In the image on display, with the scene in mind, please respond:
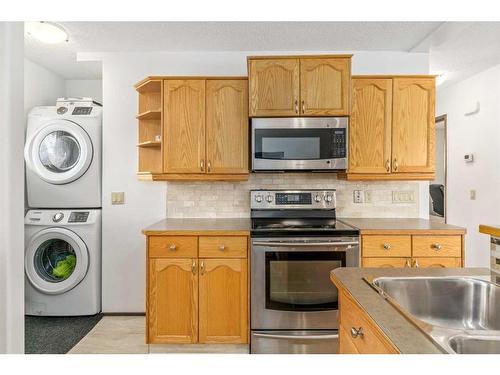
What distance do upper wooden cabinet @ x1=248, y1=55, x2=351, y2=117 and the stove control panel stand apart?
25.9 inches

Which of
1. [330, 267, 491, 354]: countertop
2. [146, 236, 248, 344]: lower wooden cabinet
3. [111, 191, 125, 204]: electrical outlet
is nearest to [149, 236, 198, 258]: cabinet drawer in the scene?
[146, 236, 248, 344]: lower wooden cabinet

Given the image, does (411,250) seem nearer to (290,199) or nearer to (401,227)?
(401,227)

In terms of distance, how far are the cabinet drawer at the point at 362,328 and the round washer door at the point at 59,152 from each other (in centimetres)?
272

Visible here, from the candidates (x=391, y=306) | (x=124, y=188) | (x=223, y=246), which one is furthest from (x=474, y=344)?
(x=124, y=188)

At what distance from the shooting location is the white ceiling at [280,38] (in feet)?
8.79

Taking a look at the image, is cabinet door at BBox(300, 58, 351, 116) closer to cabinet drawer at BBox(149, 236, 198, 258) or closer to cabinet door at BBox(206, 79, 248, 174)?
cabinet door at BBox(206, 79, 248, 174)

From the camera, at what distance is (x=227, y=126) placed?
2826 millimetres

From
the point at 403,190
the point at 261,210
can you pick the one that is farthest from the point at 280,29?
the point at 403,190

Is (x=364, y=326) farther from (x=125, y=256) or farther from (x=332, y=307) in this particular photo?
(x=125, y=256)

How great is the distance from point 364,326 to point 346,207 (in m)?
2.21

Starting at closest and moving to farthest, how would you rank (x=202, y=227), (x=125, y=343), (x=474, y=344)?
(x=474, y=344)
(x=202, y=227)
(x=125, y=343)

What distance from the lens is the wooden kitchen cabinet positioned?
96.7 inches

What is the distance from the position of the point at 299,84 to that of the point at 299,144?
18.0 inches

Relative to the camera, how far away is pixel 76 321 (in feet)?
10.2
